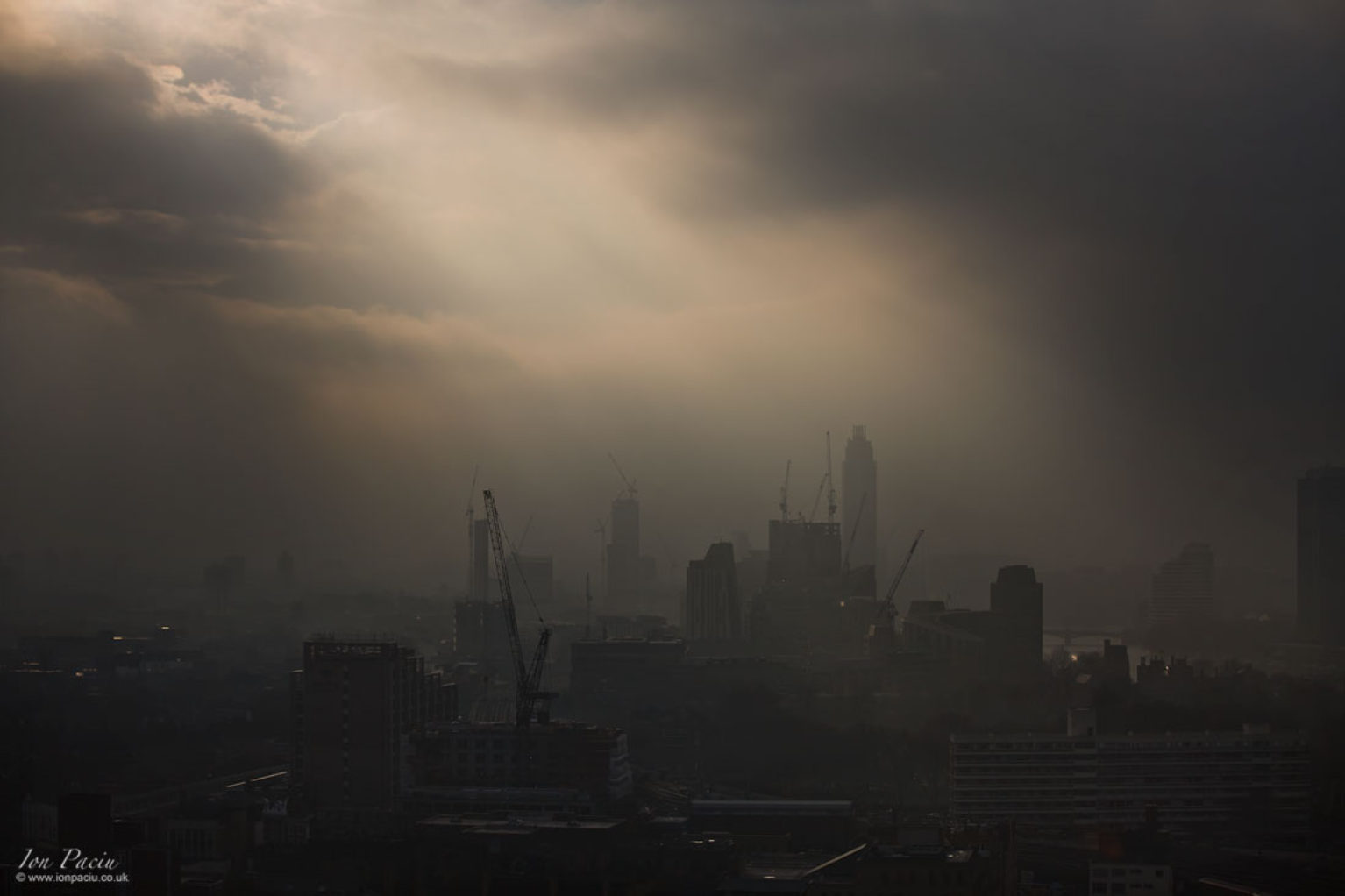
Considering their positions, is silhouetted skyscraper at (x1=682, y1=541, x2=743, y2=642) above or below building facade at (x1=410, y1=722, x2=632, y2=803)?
above

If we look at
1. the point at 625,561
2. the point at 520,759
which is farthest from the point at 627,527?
the point at 520,759

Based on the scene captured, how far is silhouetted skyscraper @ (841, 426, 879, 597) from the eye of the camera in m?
71.9

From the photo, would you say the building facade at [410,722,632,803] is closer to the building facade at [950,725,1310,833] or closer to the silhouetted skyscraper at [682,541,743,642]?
the building facade at [950,725,1310,833]

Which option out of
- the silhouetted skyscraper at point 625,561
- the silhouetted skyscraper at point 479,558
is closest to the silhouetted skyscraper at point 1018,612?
the silhouetted skyscraper at point 479,558

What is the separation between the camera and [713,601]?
5138 cm

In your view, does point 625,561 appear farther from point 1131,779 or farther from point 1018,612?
point 1131,779

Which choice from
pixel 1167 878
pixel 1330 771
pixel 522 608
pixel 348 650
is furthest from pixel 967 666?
pixel 522 608

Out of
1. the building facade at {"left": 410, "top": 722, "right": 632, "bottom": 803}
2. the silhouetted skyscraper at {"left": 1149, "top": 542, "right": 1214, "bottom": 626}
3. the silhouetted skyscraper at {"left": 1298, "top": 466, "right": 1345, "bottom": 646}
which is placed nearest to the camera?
the building facade at {"left": 410, "top": 722, "right": 632, "bottom": 803}

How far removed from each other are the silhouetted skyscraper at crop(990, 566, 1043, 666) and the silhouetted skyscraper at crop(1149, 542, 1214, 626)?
17057 millimetres

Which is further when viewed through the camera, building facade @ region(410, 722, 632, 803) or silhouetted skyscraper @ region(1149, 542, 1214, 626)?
silhouetted skyscraper @ region(1149, 542, 1214, 626)

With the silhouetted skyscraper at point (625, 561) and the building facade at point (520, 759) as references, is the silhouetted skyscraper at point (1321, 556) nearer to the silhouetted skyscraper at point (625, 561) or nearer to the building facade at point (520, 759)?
the silhouetted skyscraper at point (625, 561)

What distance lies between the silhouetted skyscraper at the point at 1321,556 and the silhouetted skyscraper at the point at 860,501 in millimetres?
21466

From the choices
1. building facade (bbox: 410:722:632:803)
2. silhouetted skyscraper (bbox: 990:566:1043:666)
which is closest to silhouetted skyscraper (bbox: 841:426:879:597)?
silhouetted skyscraper (bbox: 990:566:1043:666)

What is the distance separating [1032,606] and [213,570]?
29613 millimetres
